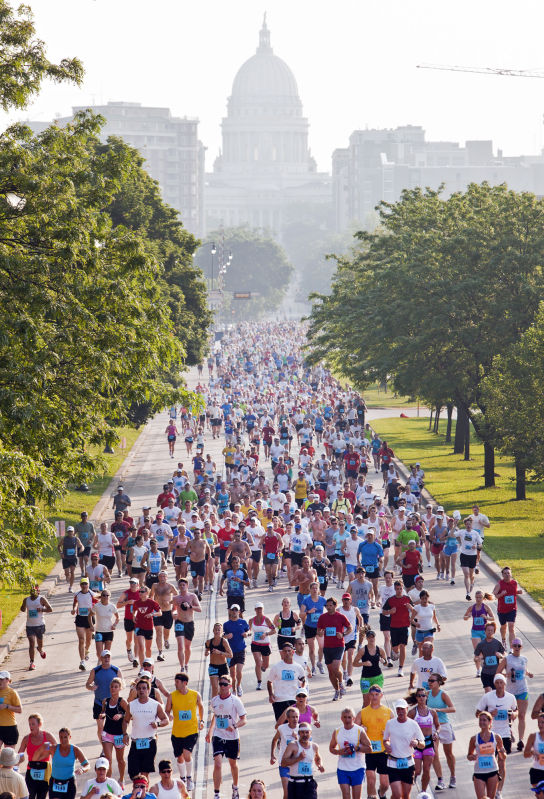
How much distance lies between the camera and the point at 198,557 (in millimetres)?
25109

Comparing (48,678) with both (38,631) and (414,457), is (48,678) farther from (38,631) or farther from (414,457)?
(414,457)

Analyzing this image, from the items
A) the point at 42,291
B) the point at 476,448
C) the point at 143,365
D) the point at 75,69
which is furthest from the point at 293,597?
the point at 476,448

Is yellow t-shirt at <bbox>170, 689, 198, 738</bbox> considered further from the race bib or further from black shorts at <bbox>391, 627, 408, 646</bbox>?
black shorts at <bbox>391, 627, 408, 646</bbox>

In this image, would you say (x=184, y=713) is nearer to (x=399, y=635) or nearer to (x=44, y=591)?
(x=399, y=635)

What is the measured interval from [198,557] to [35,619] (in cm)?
511

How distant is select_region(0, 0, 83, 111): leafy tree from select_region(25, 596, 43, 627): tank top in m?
7.46

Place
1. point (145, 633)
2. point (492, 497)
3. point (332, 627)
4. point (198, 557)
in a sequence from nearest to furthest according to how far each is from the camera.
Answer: point (332, 627)
point (145, 633)
point (198, 557)
point (492, 497)

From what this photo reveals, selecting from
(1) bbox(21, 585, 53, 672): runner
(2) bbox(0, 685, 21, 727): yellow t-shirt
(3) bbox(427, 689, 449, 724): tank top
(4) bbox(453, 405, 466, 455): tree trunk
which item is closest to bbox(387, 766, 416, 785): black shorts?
(3) bbox(427, 689, 449, 724): tank top

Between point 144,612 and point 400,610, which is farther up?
point 400,610

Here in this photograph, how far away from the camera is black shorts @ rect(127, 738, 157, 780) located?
14445mm

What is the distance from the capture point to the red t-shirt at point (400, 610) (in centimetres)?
1945

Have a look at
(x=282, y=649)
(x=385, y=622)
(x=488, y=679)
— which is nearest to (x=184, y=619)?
(x=385, y=622)

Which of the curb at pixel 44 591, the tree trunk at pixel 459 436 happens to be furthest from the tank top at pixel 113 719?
the tree trunk at pixel 459 436

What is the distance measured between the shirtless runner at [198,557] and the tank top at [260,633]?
5.90 meters
